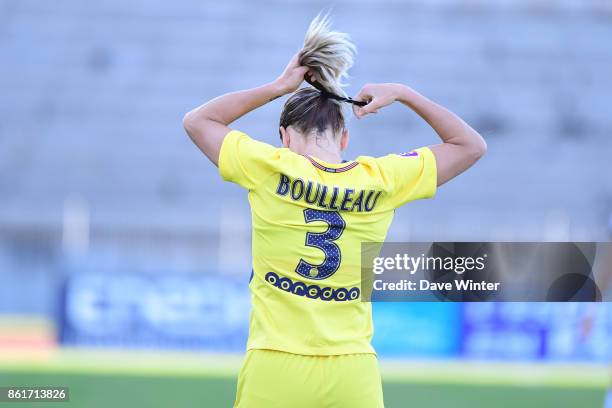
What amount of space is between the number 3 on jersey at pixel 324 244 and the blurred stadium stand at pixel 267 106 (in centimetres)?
1219

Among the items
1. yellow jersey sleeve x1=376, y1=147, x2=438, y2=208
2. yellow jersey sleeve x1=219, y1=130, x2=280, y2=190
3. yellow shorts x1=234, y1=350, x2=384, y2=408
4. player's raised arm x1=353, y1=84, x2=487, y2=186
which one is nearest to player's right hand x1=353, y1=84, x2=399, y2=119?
player's raised arm x1=353, y1=84, x2=487, y2=186

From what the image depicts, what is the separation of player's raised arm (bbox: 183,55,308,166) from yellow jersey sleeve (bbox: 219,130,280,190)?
0.06 m

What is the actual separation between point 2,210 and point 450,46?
10.4m

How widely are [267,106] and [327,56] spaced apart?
1567 cm

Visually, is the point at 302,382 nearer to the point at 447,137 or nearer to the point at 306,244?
the point at 306,244

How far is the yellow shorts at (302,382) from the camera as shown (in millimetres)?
2305

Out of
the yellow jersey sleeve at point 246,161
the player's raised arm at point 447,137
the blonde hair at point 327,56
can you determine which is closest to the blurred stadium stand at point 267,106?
the player's raised arm at point 447,137

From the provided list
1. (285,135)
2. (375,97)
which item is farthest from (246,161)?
(375,97)

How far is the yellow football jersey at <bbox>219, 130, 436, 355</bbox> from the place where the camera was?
2.34 metres

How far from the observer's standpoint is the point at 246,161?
2.39 meters

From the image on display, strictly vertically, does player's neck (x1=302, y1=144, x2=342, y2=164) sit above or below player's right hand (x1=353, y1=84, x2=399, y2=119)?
below

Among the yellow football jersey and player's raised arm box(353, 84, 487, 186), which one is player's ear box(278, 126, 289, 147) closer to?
the yellow football jersey

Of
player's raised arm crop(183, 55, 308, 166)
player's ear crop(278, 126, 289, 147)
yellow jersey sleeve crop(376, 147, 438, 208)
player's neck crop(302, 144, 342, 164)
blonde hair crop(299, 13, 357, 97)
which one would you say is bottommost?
yellow jersey sleeve crop(376, 147, 438, 208)

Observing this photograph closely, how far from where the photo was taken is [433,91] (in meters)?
18.9
